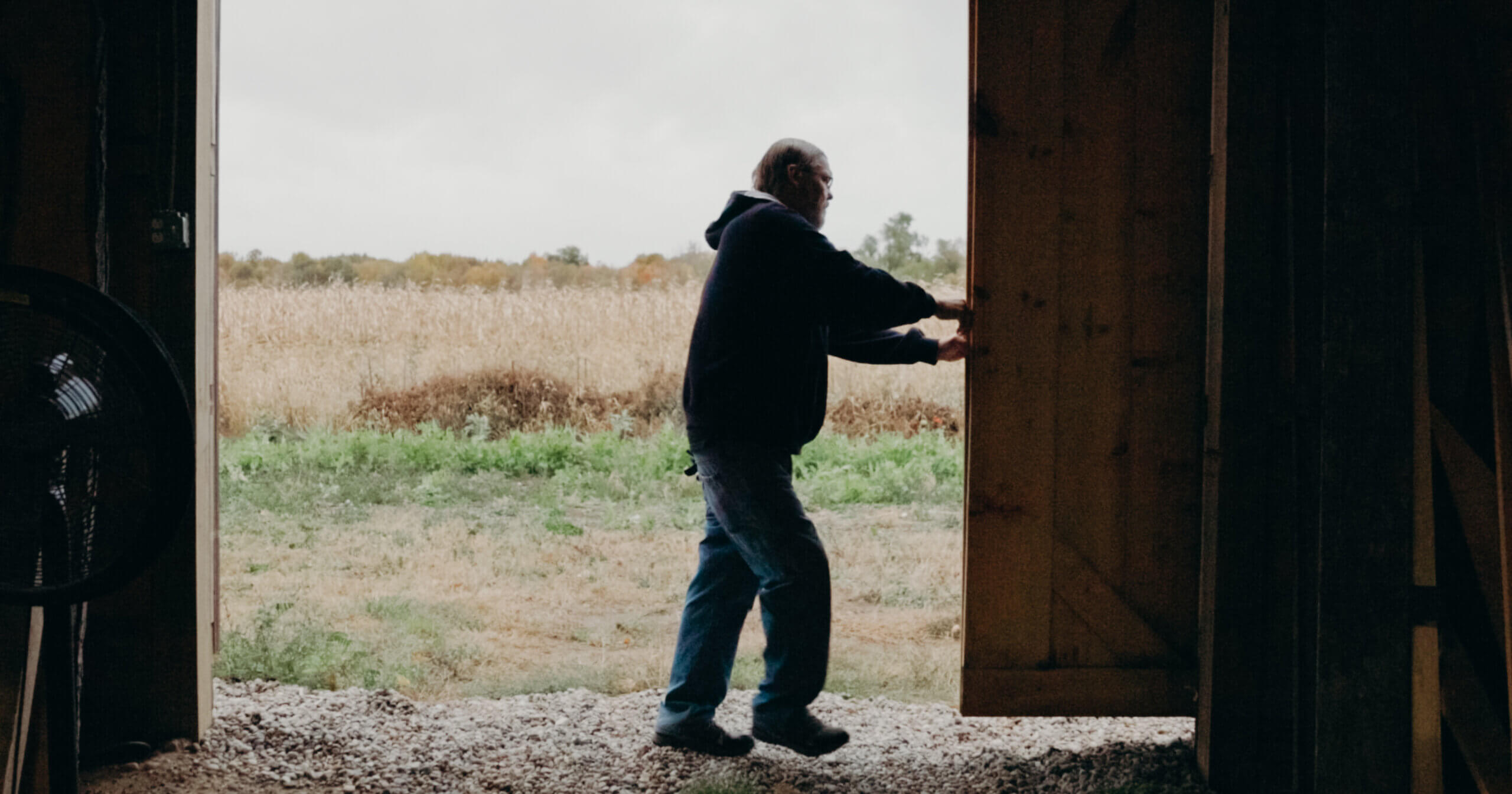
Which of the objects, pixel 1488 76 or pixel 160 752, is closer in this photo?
pixel 1488 76

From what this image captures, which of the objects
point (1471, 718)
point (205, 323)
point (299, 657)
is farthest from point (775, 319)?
point (299, 657)

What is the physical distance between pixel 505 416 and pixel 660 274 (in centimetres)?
276

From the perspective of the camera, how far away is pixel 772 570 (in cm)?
258

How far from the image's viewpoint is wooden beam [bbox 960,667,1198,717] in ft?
8.77

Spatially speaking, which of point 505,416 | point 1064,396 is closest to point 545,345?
point 505,416

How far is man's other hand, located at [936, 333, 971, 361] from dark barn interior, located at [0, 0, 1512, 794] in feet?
Answer: 0.14

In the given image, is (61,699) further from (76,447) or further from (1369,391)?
(1369,391)

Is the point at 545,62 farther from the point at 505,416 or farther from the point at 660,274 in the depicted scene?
the point at 505,416

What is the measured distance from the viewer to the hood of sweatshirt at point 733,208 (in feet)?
8.80

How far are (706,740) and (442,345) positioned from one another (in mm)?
6236

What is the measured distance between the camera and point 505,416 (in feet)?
25.6

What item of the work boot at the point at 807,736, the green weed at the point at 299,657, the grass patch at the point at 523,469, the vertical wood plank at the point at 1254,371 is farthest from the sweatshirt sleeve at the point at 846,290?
the grass patch at the point at 523,469

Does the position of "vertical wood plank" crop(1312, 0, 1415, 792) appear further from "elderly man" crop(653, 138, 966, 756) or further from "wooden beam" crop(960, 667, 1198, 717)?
"elderly man" crop(653, 138, 966, 756)

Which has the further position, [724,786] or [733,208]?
[733,208]
